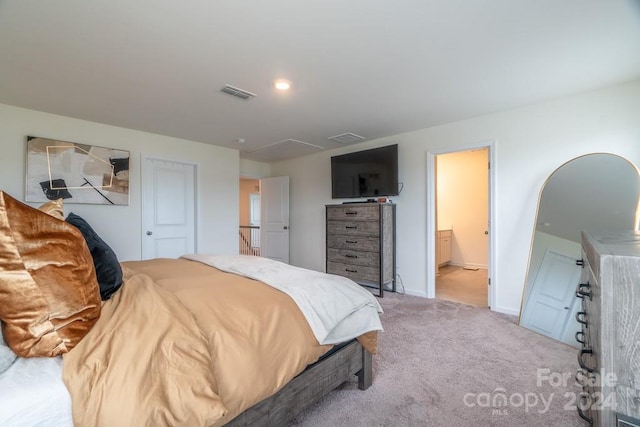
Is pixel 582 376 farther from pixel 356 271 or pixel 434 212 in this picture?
pixel 356 271

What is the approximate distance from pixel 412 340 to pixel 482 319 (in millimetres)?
1027

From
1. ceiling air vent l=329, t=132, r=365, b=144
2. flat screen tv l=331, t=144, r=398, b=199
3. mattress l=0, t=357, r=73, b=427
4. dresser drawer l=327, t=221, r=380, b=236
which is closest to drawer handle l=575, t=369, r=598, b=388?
mattress l=0, t=357, r=73, b=427

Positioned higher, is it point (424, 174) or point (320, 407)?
point (424, 174)

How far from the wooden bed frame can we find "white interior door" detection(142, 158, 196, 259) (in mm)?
3450

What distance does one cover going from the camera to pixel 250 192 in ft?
29.8

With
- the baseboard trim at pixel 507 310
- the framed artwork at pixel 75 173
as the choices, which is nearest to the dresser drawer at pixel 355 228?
the baseboard trim at pixel 507 310

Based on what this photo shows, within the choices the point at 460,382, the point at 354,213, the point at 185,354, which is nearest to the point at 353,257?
the point at 354,213

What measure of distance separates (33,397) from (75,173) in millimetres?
3500

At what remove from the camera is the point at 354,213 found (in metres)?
4.07

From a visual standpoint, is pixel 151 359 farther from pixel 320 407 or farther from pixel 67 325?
pixel 320 407

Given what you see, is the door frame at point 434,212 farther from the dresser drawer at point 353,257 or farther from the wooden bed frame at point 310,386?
the wooden bed frame at point 310,386

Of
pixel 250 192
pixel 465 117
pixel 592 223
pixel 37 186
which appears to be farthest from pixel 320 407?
pixel 250 192

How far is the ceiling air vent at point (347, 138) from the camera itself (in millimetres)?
4055

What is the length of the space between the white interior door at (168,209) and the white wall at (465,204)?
5.01 meters
